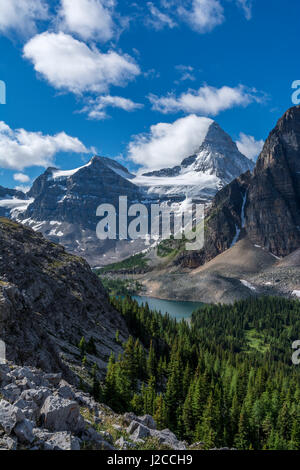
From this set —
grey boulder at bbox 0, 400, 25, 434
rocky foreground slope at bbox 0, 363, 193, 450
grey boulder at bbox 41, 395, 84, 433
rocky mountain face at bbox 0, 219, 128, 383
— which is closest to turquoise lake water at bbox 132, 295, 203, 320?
rocky mountain face at bbox 0, 219, 128, 383

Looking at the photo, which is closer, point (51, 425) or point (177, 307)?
point (51, 425)

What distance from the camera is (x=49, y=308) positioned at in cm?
5172

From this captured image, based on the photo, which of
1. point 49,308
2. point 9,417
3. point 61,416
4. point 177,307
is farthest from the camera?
point 177,307

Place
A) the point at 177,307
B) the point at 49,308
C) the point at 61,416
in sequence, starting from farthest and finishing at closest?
1. the point at 177,307
2. the point at 49,308
3. the point at 61,416

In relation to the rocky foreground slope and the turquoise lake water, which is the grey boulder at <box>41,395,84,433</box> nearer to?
the rocky foreground slope

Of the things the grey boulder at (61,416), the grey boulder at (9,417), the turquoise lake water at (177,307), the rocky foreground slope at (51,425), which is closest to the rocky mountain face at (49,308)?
the rocky foreground slope at (51,425)

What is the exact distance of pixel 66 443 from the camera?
43.3 feet

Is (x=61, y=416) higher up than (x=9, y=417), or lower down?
lower down

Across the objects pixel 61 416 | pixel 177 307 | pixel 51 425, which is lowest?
pixel 177 307

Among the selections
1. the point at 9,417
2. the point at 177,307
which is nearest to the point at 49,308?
the point at 9,417

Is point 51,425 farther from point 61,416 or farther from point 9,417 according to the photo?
point 9,417

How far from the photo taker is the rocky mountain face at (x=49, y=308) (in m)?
30.3

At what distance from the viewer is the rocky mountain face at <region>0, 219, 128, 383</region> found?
30300mm
